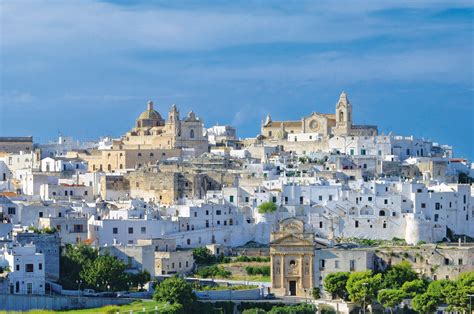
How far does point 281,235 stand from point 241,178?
11199mm

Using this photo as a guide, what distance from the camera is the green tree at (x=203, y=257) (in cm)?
6372

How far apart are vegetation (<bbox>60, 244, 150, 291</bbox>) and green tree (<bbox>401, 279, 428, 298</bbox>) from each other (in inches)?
408

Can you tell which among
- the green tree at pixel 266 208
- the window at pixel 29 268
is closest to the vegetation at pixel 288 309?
the window at pixel 29 268

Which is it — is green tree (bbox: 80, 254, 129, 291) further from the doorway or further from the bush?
the doorway

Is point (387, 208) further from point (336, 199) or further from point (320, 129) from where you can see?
point (320, 129)

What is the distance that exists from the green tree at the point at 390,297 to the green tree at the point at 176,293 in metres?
7.77

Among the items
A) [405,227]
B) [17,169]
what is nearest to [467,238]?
[405,227]

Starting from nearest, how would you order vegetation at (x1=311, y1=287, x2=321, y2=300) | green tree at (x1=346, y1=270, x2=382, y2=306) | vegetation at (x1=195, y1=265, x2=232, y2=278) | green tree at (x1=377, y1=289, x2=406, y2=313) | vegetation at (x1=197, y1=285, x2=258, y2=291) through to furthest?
1. green tree at (x1=377, y1=289, x2=406, y2=313)
2. vegetation at (x1=197, y1=285, x2=258, y2=291)
3. green tree at (x1=346, y1=270, x2=382, y2=306)
4. vegetation at (x1=311, y1=287, x2=321, y2=300)
5. vegetation at (x1=195, y1=265, x2=232, y2=278)

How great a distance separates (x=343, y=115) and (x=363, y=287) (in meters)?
29.4

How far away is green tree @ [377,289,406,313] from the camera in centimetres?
5862

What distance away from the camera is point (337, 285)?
60.1 meters

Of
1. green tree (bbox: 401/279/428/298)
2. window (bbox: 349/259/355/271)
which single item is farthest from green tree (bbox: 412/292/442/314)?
window (bbox: 349/259/355/271)

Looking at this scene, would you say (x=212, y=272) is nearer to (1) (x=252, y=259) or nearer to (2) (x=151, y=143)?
(1) (x=252, y=259)

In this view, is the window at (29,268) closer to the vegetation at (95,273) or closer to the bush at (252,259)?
the vegetation at (95,273)
